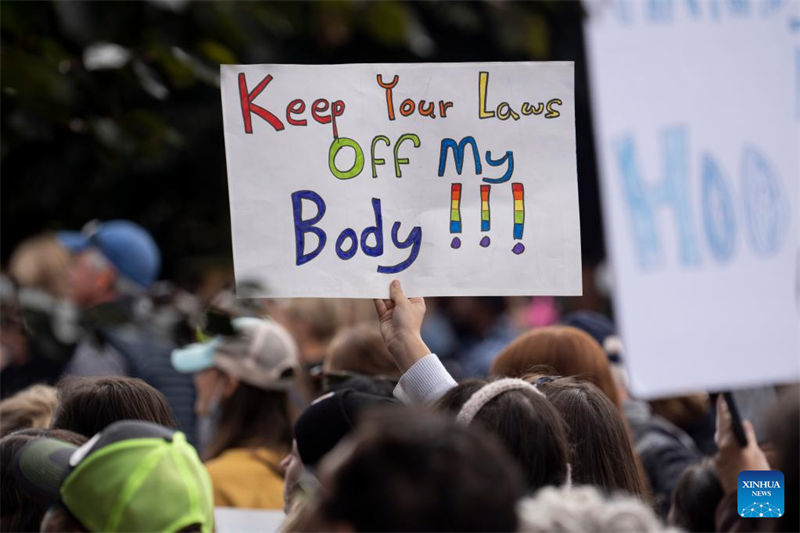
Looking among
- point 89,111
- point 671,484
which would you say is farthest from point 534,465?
point 671,484

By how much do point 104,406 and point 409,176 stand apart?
2.97 ft

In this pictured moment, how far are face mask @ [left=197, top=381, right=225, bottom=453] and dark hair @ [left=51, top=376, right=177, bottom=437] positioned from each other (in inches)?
52.8

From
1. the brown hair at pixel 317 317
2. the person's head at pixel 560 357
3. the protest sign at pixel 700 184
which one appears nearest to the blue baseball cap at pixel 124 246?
the brown hair at pixel 317 317

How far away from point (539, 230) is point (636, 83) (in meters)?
0.86

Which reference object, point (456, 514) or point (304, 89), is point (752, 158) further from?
point (456, 514)

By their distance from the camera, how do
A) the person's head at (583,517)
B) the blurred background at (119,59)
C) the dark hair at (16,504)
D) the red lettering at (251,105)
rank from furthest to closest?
the red lettering at (251,105)
the dark hair at (16,504)
the blurred background at (119,59)
the person's head at (583,517)

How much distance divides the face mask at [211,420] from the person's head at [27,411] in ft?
2.83

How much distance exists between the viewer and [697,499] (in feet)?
10.5

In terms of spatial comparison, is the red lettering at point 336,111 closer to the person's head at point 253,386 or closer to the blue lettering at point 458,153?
the blue lettering at point 458,153

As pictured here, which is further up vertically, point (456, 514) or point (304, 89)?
point (304, 89)

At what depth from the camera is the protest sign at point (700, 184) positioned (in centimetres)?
327

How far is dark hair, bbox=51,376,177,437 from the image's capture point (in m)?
2.75

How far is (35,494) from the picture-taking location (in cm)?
215

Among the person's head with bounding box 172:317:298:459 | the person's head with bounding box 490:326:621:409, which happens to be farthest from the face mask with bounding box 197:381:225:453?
the person's head with bounding box 490:326:621:409
